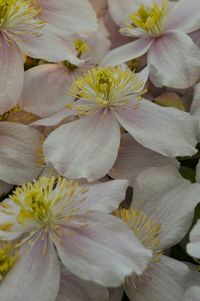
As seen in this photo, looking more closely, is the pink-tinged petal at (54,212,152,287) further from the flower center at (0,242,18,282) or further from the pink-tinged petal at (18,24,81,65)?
the pink-tinged petal at (18,24,81,65)

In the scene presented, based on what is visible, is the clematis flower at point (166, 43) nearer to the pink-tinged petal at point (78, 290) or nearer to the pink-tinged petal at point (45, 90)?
the pink-tinged petal at point (45, 90)

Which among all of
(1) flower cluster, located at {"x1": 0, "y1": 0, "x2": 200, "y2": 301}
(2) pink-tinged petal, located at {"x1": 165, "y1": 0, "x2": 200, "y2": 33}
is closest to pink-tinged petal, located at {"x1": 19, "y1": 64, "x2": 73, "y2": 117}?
(1) flower cluster, located at {"x1": 0, "y1": 0, "x2": 200, "y2": 301}

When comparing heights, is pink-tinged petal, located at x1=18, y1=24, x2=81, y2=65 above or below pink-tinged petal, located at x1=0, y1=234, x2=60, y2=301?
above

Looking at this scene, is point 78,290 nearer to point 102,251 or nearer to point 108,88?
point 102,251

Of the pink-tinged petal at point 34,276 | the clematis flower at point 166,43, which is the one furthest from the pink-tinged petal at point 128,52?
the pink-tinged petal at point 34,276

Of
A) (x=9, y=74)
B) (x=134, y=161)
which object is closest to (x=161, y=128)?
(x=134, y=161)

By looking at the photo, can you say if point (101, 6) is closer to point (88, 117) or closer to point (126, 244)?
point (88, 117)
